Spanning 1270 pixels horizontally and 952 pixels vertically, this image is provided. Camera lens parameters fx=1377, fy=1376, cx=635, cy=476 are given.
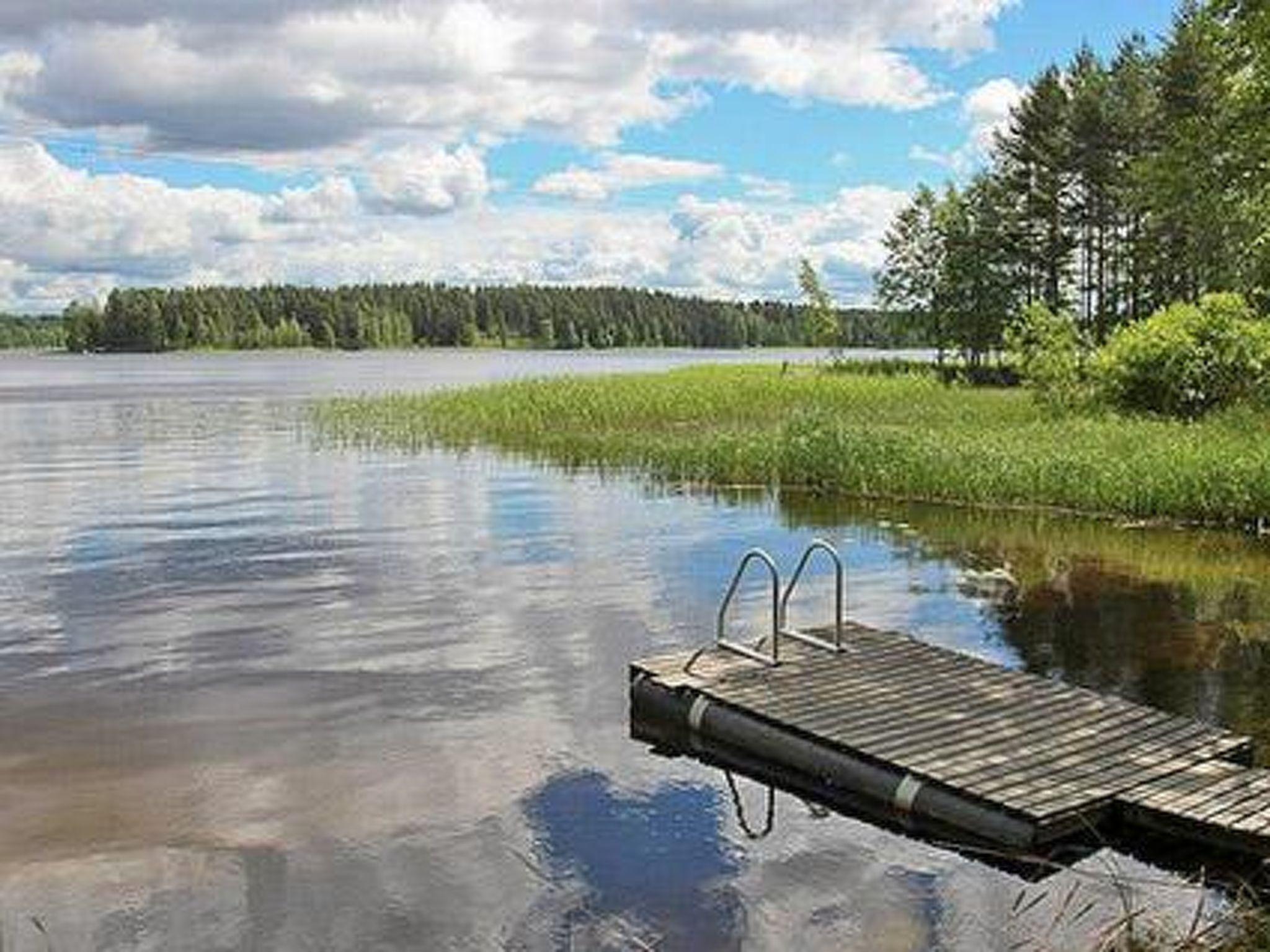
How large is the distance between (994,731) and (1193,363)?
25.4 m

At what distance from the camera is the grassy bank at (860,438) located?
23328 mm

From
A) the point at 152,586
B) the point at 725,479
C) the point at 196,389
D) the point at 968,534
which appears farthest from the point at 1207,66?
the point at 196,389

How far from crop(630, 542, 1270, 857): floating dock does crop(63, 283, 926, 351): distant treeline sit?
147 meters

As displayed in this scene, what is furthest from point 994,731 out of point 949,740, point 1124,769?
point 1124,769

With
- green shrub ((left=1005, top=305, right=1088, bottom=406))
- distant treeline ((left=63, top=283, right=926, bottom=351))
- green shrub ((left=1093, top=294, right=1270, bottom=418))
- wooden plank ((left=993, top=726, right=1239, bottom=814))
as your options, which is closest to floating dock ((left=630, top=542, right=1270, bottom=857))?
wooden plank ((left=993, top=726, right=1239, bottom=814))

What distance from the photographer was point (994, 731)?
35.0 ft

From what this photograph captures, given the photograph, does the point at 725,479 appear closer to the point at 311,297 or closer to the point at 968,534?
the point at 968,534

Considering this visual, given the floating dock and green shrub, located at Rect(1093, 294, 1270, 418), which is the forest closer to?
green shrub, located at Rect(1093, 294, 1270, 418)

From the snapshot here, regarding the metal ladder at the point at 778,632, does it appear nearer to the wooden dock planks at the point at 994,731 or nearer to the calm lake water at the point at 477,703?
the wooden dock planks at the point at 994,731

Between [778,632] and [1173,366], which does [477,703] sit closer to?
[778,632]

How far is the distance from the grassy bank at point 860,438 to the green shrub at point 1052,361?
2.36ft

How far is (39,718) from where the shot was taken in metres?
12.7

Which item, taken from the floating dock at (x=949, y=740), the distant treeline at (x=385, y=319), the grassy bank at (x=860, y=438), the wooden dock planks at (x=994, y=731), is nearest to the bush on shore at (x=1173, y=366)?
the grassy bank at (x=860, y=438)

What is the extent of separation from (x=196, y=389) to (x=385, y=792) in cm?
7181
